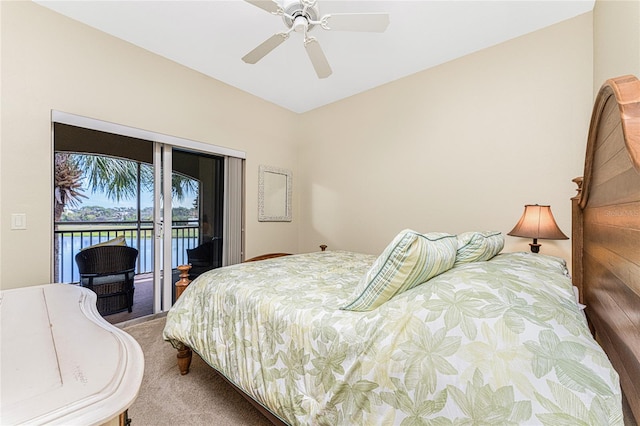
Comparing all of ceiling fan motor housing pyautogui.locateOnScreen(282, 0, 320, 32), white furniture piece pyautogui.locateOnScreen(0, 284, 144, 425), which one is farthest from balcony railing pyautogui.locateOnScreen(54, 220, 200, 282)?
ceiling fan motor housing pyautogui.locateOnScreen(282, 0, 320, 32)

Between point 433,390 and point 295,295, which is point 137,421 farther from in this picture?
point 433,390

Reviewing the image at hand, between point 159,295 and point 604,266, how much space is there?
11.1 feet

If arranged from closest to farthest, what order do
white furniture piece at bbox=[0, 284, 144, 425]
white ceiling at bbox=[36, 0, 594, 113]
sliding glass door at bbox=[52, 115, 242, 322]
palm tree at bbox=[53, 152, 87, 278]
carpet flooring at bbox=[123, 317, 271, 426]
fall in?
white furniture piece at bbox=[0, 284, 144, 425]
carpet flooring at bbox=[123, 317, 271, 426]
white ceiling at bbox=[36, 0, 594, 113]
palm tree at bbox=[53, 152, 87, 278]
sliding glass door at bbox=[52, 115, 242, 322]

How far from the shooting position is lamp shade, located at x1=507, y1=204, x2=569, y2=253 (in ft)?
6.58

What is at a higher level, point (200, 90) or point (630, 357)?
point (200, 90)

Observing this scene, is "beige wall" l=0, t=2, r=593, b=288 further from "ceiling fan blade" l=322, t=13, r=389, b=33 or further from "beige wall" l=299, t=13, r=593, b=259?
"ceiling fan blade" l=322, t=13, r=389, b=33

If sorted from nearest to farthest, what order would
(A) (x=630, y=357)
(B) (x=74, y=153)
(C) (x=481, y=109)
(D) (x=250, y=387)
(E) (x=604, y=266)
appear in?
(A) (x=630, y=357) < (E) (x=604, y=266) < (D) (x=250, y=387) < (B) (x=74, y=153) < (C) (x=481, y=109)

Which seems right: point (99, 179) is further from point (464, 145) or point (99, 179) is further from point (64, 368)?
point (464, 145)

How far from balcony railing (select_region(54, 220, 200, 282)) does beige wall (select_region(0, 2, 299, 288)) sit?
1.16 ft

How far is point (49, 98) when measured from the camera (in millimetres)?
2145

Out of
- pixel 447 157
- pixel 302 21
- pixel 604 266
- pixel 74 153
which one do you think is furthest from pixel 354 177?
pixel 74 153

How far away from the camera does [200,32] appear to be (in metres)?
2.43

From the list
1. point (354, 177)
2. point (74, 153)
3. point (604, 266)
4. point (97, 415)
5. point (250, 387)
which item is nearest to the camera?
point (97, 415)

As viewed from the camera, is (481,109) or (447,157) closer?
(481,109)
